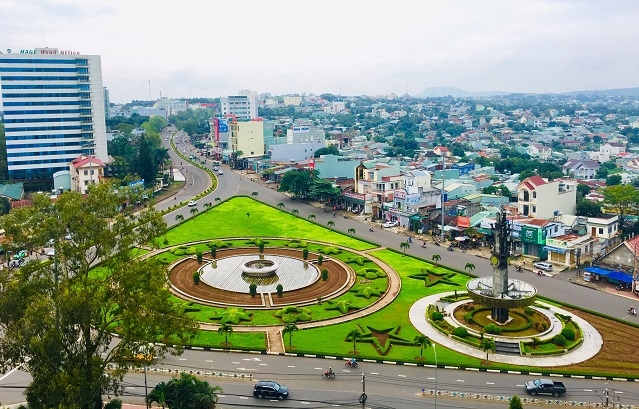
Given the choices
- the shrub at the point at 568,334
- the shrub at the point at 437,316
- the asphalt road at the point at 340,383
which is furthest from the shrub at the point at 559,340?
the shrub at the point at 437,316

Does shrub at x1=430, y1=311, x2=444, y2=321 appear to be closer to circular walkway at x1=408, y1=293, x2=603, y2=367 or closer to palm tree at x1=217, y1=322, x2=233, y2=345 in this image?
circular walkway at x1=408, y1=293, x2=603, y2=367

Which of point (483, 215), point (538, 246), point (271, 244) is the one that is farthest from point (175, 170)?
point (538, 246)

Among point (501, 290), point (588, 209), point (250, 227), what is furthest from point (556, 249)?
point (250, 227)

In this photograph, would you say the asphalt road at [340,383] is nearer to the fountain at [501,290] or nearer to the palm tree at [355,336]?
the palm tree at [355,336]

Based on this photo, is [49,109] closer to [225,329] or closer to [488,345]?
[225,329]

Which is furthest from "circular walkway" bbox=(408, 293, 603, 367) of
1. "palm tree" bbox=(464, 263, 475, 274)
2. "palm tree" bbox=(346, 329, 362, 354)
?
"palm tree" bbox=(464, 263, 475, 274)
